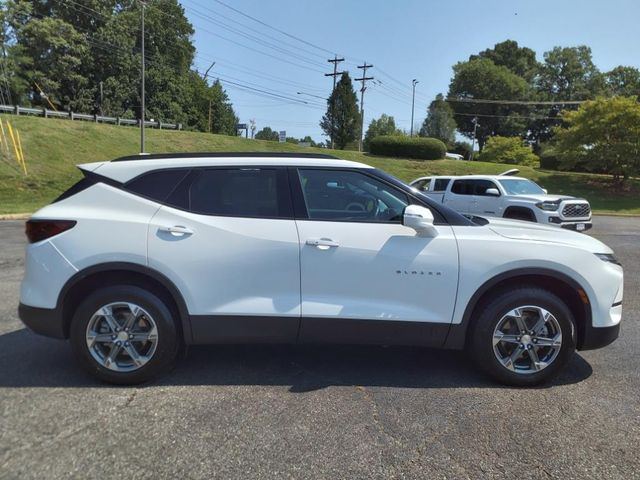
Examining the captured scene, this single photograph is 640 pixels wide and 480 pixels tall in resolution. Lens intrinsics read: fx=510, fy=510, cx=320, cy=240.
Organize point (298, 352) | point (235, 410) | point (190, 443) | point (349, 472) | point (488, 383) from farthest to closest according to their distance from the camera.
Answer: point (298, 352), point (488, 383), point (235, 410), point (190, 443), point (349, 472)

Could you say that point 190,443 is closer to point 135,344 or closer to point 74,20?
point 135,344

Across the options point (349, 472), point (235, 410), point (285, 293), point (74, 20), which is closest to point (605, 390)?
point (349, 472)

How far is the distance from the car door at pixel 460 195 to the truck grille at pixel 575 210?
240 centimetres

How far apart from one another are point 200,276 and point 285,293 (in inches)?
24.8

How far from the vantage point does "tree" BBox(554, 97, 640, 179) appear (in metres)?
28.5

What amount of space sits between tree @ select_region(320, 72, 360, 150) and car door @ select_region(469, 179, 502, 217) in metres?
53.7

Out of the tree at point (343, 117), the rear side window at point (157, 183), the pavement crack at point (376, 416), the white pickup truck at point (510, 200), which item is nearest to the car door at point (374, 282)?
the pavement crack at point (376, 416)

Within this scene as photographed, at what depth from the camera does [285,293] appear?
12.3 feet

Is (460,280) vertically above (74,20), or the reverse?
(74,20)

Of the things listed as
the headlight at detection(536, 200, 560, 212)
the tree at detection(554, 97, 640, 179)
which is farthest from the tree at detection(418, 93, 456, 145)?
the headlight at detection(536, 200, 560, 212)

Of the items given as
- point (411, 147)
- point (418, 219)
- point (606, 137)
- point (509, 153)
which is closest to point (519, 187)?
point (418, 219)

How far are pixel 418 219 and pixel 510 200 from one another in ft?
34.0

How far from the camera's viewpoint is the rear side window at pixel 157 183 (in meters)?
3.87

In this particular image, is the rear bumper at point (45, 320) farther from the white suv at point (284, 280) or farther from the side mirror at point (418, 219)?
the side mirror at point (418, 219)
